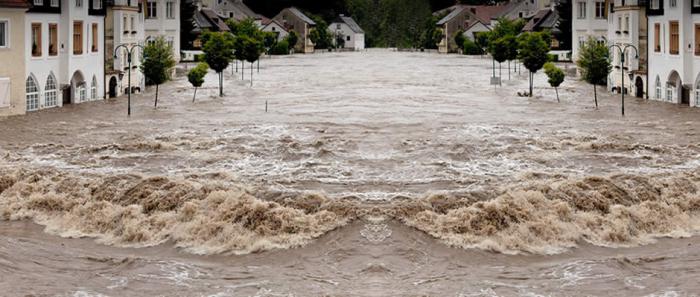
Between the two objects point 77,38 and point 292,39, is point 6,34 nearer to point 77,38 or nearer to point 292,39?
point 77,38

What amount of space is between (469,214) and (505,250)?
96.8 inches

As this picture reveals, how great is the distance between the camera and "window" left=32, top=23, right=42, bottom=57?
51875 millimetres

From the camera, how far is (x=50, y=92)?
54594mm

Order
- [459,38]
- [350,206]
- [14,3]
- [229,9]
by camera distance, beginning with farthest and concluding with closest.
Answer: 1. [229,9]
2. [459,38]
3. [14,3]
4. [350,206]

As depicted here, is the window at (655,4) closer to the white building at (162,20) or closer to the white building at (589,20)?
the white building at (589,20)

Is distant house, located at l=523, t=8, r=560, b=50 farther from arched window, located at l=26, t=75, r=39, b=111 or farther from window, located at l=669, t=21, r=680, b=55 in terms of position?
arched window, located at l=26, t=75, r=39, b=111

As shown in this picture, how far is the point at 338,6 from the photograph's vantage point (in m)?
180

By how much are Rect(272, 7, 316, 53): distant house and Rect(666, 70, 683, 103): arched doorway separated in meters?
104

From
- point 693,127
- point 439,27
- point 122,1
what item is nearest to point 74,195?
point 693,127

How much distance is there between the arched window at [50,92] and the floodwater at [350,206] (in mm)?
5338

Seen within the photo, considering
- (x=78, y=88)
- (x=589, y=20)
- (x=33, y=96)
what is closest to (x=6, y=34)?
(x=33, y=96)

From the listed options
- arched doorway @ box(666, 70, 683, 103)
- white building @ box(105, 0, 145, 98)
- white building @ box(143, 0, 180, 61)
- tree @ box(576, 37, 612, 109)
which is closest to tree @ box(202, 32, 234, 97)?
white building @ box(105, 0, 145, 98)

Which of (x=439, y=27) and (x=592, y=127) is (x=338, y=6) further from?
(x=592, y=127)

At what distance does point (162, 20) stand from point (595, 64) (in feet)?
136
